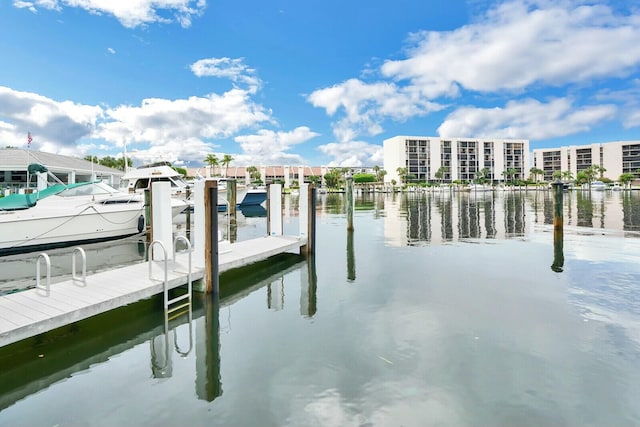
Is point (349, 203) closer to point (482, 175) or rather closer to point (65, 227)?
point (65, 227)

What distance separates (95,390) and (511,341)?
240 inches

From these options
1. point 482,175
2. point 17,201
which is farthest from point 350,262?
point 482,175

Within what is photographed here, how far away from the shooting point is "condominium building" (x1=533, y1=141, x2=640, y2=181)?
132 metres

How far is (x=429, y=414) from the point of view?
4344 mm

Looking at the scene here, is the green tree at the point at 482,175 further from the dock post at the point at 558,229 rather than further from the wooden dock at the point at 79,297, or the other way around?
the wooden dock at the point at 79,297

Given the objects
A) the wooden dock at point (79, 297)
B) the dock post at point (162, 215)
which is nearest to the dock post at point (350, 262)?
the wooden dock at point (79, 297)

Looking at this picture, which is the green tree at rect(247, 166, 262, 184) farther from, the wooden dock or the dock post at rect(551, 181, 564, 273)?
the wooden dock

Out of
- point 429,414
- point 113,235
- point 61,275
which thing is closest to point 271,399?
point 429,414

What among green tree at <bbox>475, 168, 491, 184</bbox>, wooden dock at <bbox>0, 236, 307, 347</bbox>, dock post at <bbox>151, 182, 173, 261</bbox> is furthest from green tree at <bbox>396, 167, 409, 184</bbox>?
dock post at <bbox>151, 182, 173, 261</bbox>

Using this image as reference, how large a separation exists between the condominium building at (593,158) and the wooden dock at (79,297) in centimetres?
14992

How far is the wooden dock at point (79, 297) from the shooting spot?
5539 millimetres

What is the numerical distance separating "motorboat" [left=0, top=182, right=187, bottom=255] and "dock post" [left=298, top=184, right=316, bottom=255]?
362 inches

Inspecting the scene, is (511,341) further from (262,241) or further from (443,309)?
(262,241)

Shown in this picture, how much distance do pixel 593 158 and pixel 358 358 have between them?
168705 mm
